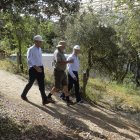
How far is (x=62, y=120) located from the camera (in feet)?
33.8

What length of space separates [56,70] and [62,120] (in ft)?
6.62

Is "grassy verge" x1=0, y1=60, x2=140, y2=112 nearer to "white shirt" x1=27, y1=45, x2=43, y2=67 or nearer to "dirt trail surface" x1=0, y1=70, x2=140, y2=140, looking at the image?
"dirt trail surface" x1=0, y1=70, x2=140, y2=140

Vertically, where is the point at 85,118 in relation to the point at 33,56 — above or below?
below

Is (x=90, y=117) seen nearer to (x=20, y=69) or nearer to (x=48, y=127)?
(x=48, y=127)

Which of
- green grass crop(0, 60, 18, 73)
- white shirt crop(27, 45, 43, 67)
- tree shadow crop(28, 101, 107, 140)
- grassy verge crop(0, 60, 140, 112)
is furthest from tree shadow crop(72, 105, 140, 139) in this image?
green grass crop(0, 60, 18, 73)

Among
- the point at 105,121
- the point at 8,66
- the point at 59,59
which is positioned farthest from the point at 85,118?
the point at 8,66

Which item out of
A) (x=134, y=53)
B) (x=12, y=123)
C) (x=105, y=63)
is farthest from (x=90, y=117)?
(x=134, y=53)

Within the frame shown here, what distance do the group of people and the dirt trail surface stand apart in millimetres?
336

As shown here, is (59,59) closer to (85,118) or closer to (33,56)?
(33,56)

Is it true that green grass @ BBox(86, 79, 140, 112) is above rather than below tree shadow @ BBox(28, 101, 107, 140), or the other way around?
below

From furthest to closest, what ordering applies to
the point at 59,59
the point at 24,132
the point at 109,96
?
1. the point at 109,96
2. the point at 59,59
3. the point at 24,132

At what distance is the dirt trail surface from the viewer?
29.9ft

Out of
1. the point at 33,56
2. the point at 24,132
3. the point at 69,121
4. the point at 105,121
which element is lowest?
the point at 105,121

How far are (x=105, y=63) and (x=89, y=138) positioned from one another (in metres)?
11.8
